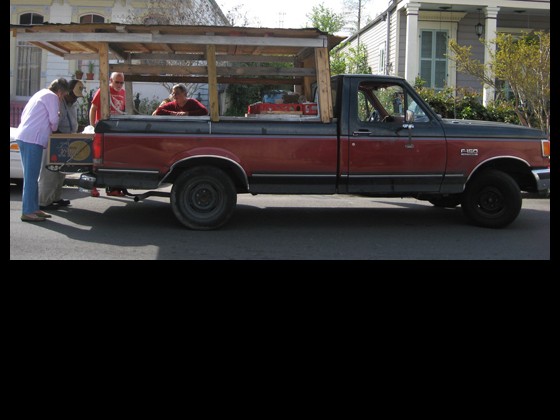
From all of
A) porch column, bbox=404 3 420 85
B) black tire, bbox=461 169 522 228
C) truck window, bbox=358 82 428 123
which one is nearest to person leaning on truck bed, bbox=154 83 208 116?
truck window, bbox=358 82 428 123

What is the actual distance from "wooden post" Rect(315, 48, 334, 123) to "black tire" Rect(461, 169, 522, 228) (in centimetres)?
210

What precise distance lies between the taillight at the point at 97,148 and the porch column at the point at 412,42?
11.9m

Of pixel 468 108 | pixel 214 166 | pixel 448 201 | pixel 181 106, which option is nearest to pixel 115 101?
pixel 181 106

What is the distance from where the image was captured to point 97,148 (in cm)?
727

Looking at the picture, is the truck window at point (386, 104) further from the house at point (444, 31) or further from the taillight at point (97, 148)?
the house at point (444, 31)

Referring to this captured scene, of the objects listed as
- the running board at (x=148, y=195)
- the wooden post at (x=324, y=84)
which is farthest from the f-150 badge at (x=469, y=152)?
the running board at (x=148, y=195)

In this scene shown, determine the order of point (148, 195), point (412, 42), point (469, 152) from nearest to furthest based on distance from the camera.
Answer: point (469, 152) → point (148, 195) → point (412, 42)

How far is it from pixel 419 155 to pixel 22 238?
15.9 feet

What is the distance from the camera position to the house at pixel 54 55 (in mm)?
18688

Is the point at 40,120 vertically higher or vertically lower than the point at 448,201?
higher

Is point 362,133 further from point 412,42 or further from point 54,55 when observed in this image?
point 54,55

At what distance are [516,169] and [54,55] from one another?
14.9 m

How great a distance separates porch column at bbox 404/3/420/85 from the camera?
17.0 m

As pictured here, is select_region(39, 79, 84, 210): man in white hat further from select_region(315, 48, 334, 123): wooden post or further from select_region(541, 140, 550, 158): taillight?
select_region(541, 140, 550, 158): taillight
